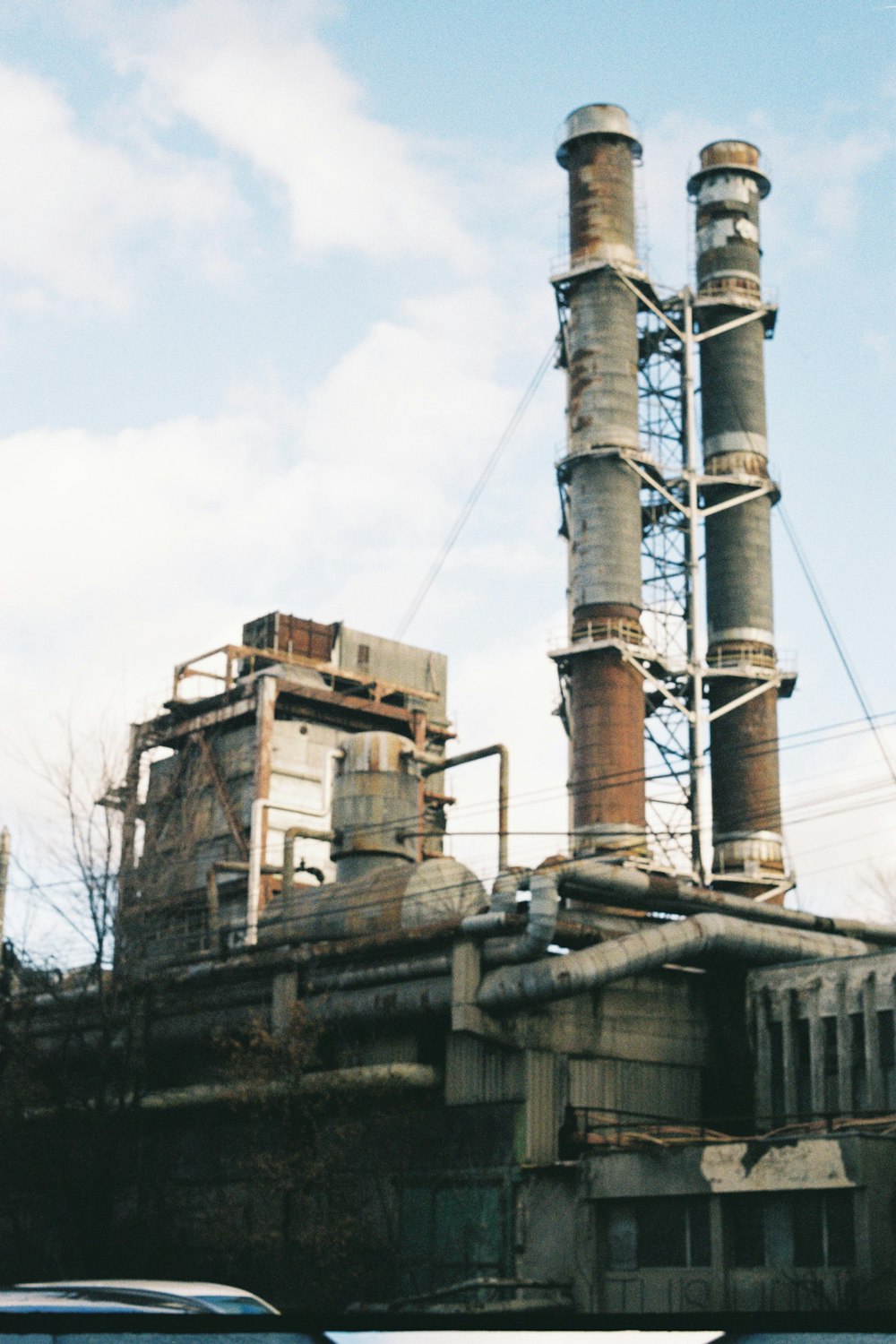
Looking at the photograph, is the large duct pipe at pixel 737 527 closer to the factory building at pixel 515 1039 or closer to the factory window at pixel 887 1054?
the factory building at pixel 515 1039

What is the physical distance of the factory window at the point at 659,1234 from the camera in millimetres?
23750

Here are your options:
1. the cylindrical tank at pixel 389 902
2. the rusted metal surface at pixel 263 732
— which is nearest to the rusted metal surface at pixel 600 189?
the rusted metal surface at pixel 263 732

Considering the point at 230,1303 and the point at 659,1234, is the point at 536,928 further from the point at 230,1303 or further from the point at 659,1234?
the point at 230,1303

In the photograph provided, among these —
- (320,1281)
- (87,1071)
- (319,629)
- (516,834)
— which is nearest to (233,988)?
(87,1071)

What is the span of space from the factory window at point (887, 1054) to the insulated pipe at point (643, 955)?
9.22ft

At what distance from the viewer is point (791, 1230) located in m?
22.7

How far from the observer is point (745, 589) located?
55844mm

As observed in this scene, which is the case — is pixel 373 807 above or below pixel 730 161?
below

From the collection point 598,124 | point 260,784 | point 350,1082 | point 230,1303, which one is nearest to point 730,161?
point 598,124

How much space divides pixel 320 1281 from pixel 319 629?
97.6ft

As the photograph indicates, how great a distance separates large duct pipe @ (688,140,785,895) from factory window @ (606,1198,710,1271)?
27619 mm

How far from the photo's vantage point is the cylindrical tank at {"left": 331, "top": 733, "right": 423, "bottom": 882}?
118ft

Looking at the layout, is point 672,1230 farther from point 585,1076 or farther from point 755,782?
point 755,782

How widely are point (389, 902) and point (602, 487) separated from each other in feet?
84.8
